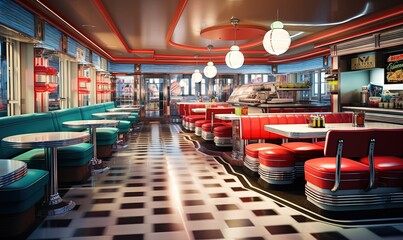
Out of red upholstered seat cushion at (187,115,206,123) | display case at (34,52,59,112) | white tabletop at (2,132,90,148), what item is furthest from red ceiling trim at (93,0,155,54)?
red upholstered seat cushion at (187,115,206,123)

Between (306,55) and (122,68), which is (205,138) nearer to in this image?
(306,55)

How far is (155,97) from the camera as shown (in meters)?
16.9

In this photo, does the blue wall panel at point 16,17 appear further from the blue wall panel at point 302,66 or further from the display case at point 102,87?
the blue wall panel at point 302,66

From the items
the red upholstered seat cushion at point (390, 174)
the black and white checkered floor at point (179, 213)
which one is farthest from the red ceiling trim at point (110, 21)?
the red upholstered seat cushion at point (390, 174)

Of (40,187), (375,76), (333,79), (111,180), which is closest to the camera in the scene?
(40,187)

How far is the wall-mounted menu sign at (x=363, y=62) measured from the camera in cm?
842

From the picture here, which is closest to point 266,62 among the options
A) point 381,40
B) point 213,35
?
point 213,35

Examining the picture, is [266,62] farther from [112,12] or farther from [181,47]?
[112,12]

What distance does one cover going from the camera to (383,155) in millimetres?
4000

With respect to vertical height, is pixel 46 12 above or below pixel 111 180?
above

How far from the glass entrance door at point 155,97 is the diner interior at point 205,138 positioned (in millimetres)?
3700

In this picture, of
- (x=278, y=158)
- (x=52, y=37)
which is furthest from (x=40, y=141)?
(x=52, y=37)

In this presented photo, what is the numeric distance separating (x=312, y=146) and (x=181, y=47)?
26.9 feet

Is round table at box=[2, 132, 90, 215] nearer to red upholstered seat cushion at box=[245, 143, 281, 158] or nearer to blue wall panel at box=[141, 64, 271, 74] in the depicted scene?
red upholstered seat cushion at box=[245, 143, 281, 158]
